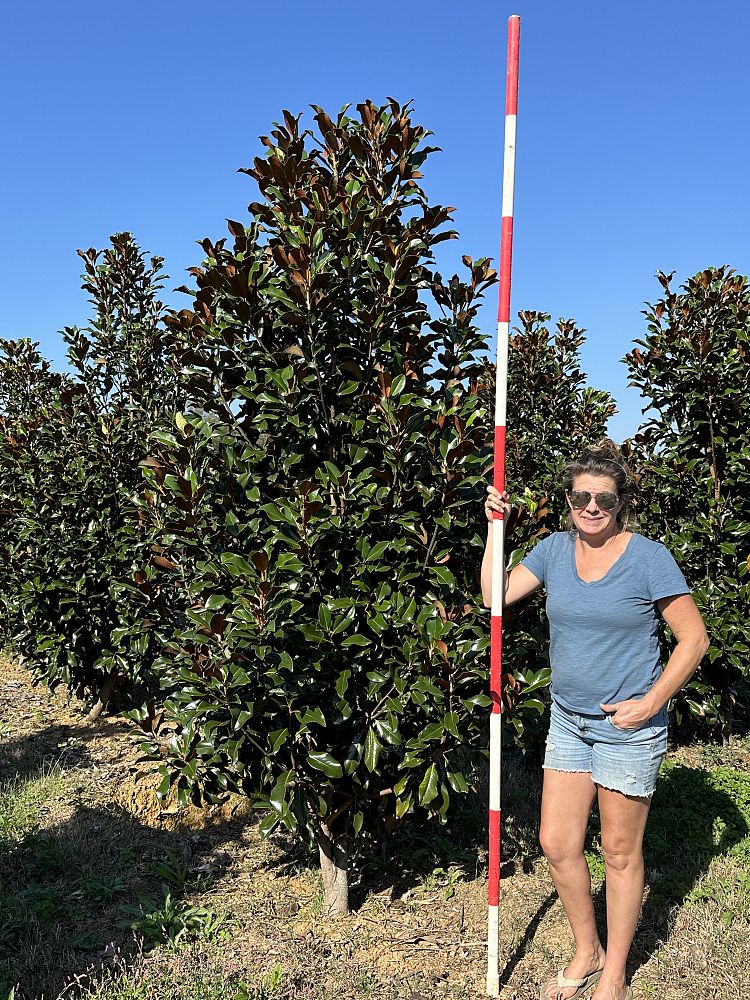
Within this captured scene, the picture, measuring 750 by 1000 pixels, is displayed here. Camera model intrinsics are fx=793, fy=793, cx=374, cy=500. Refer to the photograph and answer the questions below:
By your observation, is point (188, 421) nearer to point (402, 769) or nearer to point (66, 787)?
point (402, 769)

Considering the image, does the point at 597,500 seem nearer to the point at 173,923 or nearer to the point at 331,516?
the point at 331,516

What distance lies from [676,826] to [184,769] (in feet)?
10.2

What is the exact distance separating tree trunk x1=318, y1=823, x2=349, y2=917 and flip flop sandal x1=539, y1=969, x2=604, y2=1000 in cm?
109

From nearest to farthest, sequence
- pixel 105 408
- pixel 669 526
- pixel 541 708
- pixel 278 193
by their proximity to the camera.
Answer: pixel 541 708 → pixel 278 193 → pixel 669 526 → pixel 105 408

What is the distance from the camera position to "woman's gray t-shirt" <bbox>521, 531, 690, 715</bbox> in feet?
10.1

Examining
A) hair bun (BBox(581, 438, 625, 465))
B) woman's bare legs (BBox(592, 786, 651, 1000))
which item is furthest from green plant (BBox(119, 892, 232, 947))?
A: hair bun (BBox(581, 438, 625, 465))

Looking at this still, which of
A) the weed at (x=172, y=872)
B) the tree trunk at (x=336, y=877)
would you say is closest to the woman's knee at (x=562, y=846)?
the tree trunk at (x=336, y=877)

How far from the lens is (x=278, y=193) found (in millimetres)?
3863

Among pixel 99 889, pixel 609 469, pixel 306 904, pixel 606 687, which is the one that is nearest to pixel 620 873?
pixel 606 687

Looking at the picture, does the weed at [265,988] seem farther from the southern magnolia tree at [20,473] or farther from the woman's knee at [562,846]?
the southern magnolia tree at [20,473]

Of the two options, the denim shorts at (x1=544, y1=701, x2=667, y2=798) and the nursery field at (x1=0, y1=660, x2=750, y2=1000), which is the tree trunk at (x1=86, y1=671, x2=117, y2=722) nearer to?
the nursery field at (x1=0, y1=660, x2=750, y2=1000)

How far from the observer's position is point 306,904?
4223 mm

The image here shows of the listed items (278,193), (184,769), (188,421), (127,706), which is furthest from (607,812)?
(127,706)

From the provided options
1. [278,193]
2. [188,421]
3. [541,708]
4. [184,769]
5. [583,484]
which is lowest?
[184,769]
